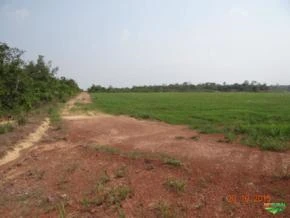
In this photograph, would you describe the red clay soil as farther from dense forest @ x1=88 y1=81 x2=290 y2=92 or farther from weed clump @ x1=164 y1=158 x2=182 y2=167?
dense forest @ x1=88 y1=81 x2=290 y2=92

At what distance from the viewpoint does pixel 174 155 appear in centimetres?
686

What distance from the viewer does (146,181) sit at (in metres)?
5.26

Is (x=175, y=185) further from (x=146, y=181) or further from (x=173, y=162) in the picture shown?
(x=173, y=162)

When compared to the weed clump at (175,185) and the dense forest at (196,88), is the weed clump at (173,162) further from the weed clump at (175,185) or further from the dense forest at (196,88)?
the dense forest at (196,88)

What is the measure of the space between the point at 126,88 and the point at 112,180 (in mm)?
96106

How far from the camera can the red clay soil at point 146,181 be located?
14.0ft

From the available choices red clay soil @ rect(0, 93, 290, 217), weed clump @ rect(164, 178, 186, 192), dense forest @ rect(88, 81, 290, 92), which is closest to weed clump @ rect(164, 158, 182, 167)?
red clay soil @ rect(0, 93, 290, 217)

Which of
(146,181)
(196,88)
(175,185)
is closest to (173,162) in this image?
(146,181)

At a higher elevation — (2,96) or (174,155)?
(2,96)

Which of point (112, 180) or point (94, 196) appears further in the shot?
point (112, 180)

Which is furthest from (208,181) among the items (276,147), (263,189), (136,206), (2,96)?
(2,96)

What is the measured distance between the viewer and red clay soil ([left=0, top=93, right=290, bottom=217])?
4254 mm

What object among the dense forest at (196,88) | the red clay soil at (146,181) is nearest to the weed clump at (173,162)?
the red clay soil at (146,181)

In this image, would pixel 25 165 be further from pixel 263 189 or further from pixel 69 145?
pixel 263 189
